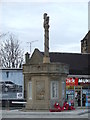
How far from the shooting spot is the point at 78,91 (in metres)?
39.6

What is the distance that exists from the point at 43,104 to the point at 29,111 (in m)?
1.37

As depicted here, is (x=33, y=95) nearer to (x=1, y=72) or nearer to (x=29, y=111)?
→ (x=29, y=111)

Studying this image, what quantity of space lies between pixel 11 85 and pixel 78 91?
8.03 metres

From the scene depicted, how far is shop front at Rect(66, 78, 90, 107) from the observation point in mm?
39062

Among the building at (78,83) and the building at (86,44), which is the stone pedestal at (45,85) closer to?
the building at (78,83)

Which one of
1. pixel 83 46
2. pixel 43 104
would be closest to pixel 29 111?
pixel 43 104

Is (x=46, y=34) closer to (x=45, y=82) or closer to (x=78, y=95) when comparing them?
(x=45, y=82)

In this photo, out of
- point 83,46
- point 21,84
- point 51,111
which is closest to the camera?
point 51,111

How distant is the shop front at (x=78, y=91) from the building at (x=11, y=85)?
6.06m

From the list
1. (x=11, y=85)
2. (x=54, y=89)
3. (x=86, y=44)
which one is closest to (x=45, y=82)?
(x=54, y=89)

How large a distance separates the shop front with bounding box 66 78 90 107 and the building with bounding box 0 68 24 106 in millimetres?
6057

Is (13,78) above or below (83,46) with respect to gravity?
below

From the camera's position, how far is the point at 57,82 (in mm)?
30641

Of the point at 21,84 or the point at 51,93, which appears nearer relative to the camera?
the point at 51,93
